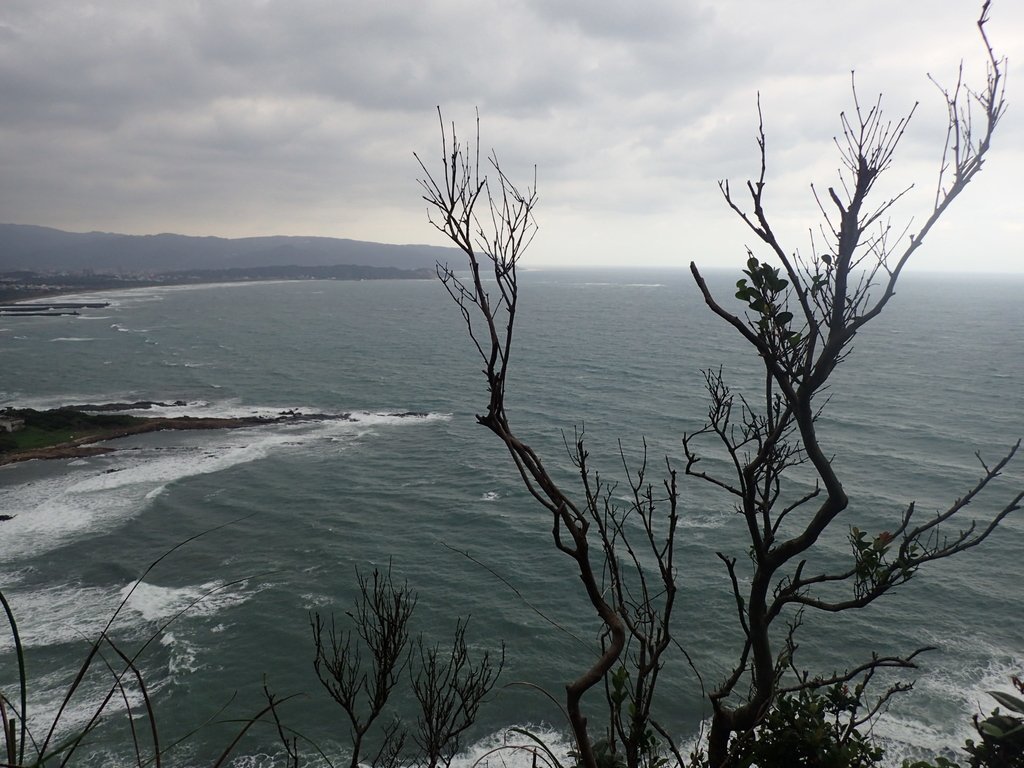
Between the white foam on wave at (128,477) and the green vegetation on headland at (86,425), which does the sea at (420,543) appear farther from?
the green vegetation on headland at (86,425)

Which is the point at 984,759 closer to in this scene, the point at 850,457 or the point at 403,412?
the point at 850,457

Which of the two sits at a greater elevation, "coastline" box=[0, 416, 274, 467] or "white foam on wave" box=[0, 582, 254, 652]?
"coastline" box=[0, 416, 274, 467]

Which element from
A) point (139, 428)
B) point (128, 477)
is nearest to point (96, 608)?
point (128, 477)

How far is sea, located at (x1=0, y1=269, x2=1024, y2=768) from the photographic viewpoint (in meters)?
16.6

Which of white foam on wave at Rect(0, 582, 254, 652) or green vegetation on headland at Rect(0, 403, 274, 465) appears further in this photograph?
green vegetation on headland at Rect(0, 403, 274, 465)

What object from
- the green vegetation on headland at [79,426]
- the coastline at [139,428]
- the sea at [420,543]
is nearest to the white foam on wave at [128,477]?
the sea at [420,543]

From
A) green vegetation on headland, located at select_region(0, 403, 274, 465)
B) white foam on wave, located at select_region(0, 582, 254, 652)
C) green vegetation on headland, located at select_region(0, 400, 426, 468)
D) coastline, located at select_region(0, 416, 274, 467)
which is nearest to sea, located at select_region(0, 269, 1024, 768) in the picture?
white foam on wave, located at select_region(0, 582, 254, 652)

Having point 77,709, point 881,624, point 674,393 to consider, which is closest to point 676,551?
point 881,624

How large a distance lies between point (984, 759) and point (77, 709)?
60.3 ft

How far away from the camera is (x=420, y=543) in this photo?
25.9 m

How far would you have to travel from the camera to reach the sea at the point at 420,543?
16.6 metres

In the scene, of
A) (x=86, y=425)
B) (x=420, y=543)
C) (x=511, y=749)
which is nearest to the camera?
(x=511, y=749)

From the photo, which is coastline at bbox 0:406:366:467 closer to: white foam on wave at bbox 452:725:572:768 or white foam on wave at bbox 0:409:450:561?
white foam on wave at bbox 0:409:450:561

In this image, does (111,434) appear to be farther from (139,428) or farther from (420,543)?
(420,543)
